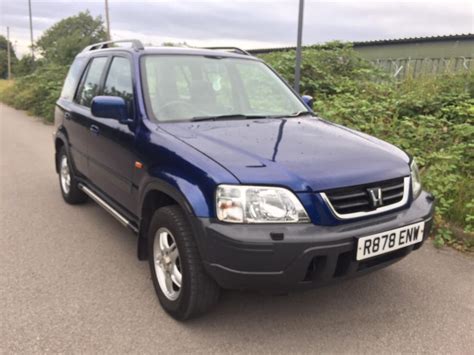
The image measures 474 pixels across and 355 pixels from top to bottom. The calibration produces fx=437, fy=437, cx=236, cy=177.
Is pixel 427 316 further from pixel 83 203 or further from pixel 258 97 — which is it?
pixel 83 203

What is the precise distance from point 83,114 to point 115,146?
110 centimetres

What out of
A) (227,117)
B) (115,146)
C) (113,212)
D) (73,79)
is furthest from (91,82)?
(227,117)

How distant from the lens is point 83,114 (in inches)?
175

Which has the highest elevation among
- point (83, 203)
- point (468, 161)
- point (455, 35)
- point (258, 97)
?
point (455, 35)

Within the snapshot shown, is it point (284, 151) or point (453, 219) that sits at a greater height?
point (284, 151)

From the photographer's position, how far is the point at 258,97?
3.79m

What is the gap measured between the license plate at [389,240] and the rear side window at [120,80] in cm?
200

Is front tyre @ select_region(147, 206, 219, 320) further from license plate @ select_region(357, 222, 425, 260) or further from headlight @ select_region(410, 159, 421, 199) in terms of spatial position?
headlight @ select_region(410, 159, 421, 199)

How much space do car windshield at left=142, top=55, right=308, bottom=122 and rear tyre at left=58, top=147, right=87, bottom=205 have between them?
6.97 ft

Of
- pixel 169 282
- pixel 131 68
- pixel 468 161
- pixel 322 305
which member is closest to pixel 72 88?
pixel 131 68

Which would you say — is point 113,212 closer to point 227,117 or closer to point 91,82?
point 227,117

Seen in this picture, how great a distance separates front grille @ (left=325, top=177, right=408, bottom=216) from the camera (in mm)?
2471

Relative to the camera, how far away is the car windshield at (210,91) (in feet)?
11.0

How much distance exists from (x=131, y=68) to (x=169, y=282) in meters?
1.75
